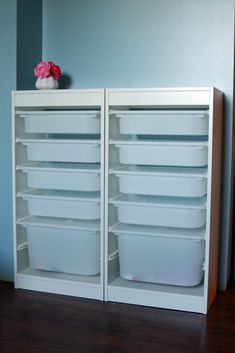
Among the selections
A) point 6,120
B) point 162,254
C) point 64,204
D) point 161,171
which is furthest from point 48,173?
point 162,254

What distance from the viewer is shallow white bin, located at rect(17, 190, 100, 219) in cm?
300

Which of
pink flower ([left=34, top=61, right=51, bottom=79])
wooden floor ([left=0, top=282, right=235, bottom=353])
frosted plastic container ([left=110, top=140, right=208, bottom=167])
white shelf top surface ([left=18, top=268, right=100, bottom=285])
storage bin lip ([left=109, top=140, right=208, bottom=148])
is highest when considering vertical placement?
pink flower ([left=34, top=61, right=51, bottom=79])

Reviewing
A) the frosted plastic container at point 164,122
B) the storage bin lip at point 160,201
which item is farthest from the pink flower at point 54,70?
the storage bin lip at point 160,201

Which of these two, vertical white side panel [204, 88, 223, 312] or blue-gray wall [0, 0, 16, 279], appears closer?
vertical white side panel [204, 88, 223, 312]

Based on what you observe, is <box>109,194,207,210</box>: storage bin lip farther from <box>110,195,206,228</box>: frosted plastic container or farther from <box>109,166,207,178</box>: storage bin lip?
<box>109,166,207,178</box>: storage bin lip

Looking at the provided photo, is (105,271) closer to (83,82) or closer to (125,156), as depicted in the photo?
(125,156)

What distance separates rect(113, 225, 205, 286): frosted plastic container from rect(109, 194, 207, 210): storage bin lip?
6.5 inches

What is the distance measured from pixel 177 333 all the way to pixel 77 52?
1988 millimetres

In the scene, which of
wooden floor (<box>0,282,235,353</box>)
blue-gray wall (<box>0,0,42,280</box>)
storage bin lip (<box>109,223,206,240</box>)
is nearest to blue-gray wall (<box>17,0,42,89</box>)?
blue-gray wall (<box>0,0,42,280</box>)

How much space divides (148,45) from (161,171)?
2.91 feet

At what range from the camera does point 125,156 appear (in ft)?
9.49

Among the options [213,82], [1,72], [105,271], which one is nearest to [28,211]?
[105,271]

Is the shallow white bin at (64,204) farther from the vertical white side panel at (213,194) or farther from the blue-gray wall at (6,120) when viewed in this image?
the vertical white side panel at (213,194)

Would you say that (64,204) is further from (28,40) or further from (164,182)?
(28,40)
